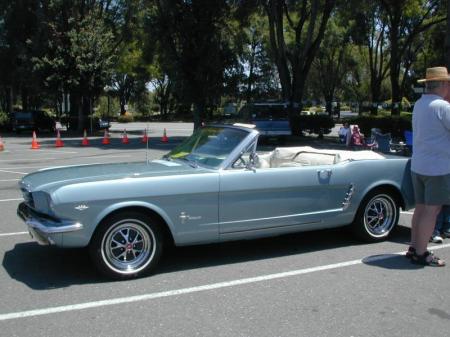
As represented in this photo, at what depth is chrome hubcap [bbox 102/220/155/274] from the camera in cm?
508

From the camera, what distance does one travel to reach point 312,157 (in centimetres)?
667

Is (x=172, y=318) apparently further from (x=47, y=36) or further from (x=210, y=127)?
(x=47, y=36)

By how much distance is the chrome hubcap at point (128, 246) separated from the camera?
16.7 feet

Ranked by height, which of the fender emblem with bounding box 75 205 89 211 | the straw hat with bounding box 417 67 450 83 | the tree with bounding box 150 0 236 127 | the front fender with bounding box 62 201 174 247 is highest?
the tree with bounding box 150 0 236 127

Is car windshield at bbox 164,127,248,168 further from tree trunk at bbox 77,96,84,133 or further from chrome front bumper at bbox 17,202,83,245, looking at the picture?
tree trunk at bbox 77,96,84,133

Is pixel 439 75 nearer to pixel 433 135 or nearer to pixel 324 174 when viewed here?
pixel 433 135

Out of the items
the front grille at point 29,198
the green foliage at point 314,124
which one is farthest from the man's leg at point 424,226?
the green foliage at point 314,124

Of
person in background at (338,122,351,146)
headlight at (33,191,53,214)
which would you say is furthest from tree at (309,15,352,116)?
headlight at (33,191,53,214)

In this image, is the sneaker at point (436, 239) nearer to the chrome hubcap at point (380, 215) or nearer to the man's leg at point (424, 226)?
the chrome hubcap at point (380, 215)

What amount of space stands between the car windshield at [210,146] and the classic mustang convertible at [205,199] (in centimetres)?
2

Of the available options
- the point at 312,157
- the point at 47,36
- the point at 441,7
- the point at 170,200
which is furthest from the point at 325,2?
the point at 170,200

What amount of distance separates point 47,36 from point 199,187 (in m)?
29.9

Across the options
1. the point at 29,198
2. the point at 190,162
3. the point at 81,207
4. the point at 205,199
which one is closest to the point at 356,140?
the point at 190,162

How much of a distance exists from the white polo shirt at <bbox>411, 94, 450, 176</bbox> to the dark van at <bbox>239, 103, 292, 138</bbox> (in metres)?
17.2
